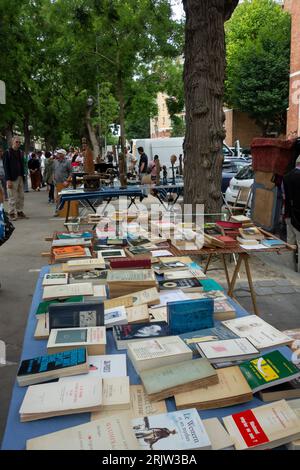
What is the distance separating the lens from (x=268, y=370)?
198 centimetres

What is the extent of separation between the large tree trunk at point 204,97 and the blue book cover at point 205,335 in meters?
4.63

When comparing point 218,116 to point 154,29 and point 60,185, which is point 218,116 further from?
point 154,29

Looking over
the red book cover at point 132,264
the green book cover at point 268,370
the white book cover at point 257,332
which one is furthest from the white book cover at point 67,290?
the green book cover at point 268,370

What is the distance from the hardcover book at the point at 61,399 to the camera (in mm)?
1732

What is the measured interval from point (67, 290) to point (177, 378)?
50.2 inches

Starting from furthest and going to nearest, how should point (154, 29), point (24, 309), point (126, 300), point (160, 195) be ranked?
point (154, 29), point (160, 195), point (24, 309), point (126, 300)

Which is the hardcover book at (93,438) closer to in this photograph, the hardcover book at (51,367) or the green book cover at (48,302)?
the hardcover book at (51,367)

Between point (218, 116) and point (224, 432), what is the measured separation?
229 inches

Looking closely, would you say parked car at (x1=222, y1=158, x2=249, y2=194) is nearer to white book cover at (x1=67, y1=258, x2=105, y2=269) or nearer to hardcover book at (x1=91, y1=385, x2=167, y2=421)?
white book cover at (x1=67, y1=258, x2=105, y2=269)

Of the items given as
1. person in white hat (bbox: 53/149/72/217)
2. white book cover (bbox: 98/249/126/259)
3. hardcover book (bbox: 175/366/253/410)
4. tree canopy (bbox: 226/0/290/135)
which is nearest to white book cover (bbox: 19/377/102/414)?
hardcover book (bbox: 175/366/253/410)

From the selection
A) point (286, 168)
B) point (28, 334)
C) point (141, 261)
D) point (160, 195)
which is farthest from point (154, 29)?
point (28, 334)

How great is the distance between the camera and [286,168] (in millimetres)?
8328

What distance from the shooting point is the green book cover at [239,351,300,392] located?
189cm

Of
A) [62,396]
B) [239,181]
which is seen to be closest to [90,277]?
[62,396]
